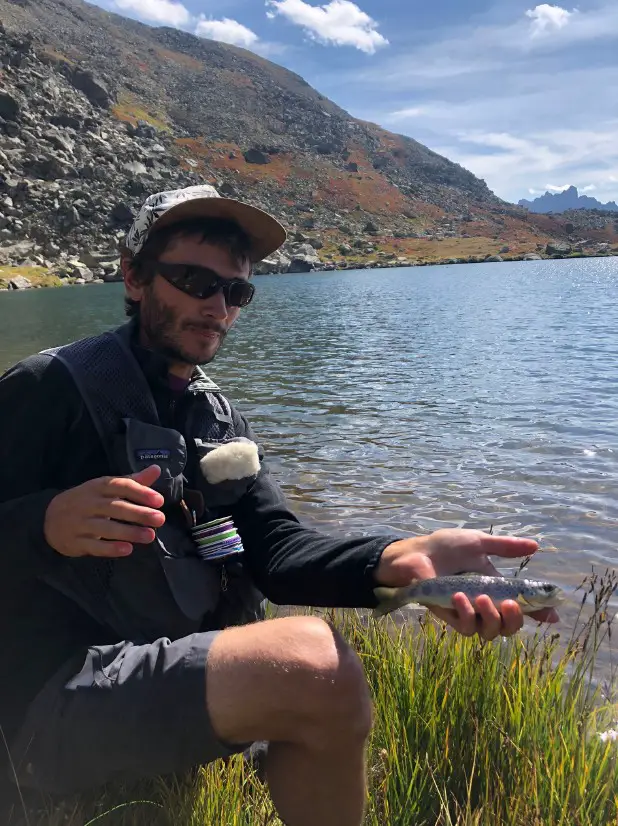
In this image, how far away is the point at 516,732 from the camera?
9.86ft

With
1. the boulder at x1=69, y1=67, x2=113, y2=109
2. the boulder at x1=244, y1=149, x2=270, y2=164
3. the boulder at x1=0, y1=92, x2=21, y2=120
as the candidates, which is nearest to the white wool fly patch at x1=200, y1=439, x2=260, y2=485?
the boulder at x1=0, y1=92, x2=21, y2=120

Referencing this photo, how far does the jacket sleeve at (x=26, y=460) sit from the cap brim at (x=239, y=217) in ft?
3.67

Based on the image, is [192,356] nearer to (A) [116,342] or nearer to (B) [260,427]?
(A) [116,342]

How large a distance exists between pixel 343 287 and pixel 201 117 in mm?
122549

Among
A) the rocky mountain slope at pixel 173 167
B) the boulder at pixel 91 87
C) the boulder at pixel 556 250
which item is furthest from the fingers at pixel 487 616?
the boulder at pixel 91 87

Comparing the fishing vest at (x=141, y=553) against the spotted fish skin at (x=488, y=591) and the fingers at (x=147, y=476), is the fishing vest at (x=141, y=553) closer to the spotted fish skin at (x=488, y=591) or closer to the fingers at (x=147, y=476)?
the fingers at (x=147, y=476)

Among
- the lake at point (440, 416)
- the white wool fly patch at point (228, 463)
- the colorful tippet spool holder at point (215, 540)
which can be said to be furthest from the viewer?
the lake at point (440, 416)

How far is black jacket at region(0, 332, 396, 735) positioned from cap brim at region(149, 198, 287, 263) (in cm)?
77

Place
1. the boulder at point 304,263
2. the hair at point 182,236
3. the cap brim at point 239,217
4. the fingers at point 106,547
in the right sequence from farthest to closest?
the boulder at point 304,263
the hair at point 182,236
the cap brim at point 239,217
the fingers at point 106,547

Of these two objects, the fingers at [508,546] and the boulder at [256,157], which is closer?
the fingers at [508,546]

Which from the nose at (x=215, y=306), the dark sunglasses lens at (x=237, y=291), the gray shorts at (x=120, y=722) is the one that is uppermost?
the dark sunglasses lens at (x=237, y=291)

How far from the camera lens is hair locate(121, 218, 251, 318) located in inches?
140

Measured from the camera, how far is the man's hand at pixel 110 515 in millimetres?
2270

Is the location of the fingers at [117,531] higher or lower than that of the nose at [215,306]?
lower
